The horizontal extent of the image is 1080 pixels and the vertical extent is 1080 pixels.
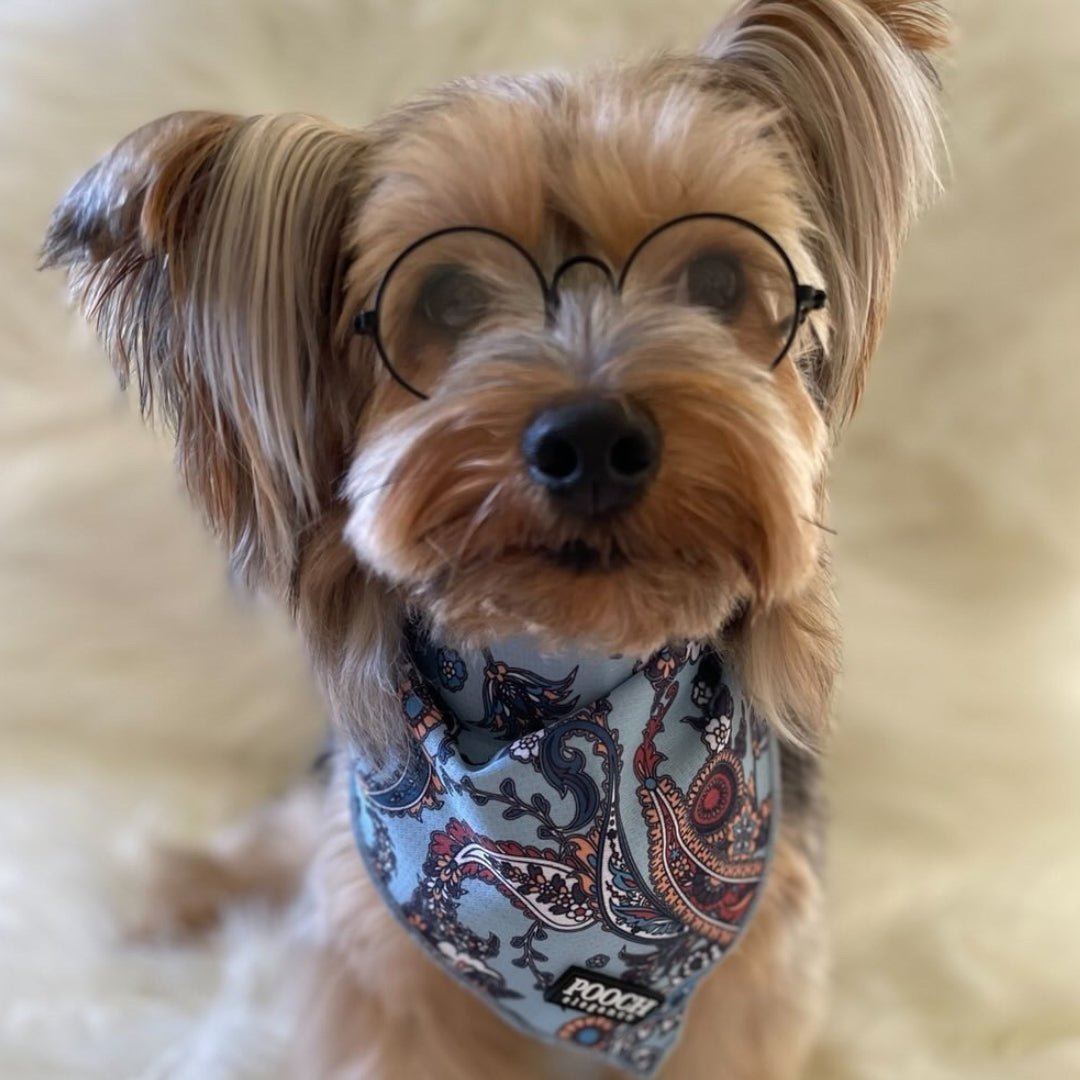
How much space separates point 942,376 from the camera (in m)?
1.52

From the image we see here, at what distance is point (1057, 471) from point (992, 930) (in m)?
0.51

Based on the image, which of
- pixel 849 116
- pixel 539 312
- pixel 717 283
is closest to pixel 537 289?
pixel 539 312

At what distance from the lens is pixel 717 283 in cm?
94

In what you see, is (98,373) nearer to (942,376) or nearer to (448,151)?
(448,151)

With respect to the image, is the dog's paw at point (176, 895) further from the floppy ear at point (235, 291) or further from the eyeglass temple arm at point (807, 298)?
the eyeglass temple arm at point (807, 298)

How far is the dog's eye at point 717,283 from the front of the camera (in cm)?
92

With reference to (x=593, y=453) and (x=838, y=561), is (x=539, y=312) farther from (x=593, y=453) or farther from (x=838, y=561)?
(x=838, y=561)

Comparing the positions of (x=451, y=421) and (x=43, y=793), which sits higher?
(x=451, y=421)

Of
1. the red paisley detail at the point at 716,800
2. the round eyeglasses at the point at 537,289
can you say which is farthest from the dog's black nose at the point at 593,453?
the red paisley detail at the point at 716,800

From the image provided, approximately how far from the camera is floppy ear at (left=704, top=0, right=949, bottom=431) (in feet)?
3.12

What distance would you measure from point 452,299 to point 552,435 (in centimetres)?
19

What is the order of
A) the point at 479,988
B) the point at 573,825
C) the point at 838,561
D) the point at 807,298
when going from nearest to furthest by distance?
the point at 807,298
the point at 573,825
the point at 479,988
the point at 838,561

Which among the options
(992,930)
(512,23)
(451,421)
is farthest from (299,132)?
(992,930)

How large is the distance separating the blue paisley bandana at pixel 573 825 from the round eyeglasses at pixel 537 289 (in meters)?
0.24
